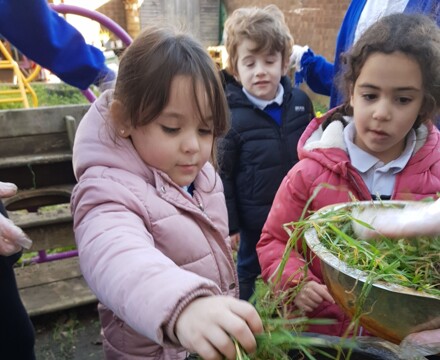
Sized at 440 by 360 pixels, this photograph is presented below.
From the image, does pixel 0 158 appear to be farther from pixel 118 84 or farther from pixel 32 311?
pixel 118 84

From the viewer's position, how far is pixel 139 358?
115 centimetres

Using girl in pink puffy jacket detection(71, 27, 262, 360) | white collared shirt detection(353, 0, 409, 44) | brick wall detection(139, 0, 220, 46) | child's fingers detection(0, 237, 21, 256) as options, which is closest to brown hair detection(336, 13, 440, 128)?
white collared shirt detection(353, 0, 409, 44)

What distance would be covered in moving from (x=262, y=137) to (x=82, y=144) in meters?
1.20

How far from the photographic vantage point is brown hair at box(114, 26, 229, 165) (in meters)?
1.10

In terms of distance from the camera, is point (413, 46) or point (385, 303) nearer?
point (385, 303)

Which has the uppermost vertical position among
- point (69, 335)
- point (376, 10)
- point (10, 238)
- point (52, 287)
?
point (376, 10)

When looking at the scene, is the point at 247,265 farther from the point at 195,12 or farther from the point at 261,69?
the point at 195,12

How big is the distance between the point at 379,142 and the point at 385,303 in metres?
0.71

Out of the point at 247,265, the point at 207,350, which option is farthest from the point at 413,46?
the point at 247,265

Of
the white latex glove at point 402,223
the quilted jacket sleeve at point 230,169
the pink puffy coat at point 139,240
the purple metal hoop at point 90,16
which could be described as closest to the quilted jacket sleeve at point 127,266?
the pink puffy coat at point 139,240

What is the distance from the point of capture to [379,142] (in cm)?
137

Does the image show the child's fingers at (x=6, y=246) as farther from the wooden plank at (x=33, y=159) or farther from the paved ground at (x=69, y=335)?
the wooden plank at (x=33, y=159)

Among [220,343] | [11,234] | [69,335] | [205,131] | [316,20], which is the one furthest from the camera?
[316,20]

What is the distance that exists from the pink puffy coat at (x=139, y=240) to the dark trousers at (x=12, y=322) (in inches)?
16.2
